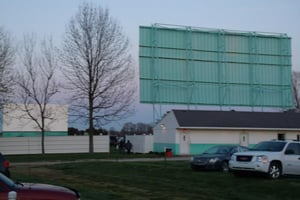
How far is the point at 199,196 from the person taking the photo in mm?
15906

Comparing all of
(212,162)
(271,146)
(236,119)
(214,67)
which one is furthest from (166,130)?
(271,146)

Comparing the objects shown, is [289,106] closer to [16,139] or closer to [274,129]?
[274,129]

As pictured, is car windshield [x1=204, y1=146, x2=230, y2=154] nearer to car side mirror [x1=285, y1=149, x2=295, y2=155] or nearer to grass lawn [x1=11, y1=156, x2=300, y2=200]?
grass lawn [x1=11, y1=156, x2=300, y2=200]

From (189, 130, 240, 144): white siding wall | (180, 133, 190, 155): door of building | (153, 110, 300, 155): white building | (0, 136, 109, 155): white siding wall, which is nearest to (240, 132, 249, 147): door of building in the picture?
(153, 110, 300, 155): white building

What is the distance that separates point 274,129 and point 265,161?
32794 mm

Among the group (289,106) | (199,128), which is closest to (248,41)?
(289,106)

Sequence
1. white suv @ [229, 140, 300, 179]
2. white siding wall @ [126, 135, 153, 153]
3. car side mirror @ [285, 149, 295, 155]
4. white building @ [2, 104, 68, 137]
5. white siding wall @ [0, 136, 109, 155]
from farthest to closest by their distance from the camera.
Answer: white building @ [2, 104, 68, 137] → white siding wall @ [0, 136, 109, 155] → white siding wall @ [126, 135, 153, 153] → car side mirror @ [285, 149, 295, 155] → white suv @ [229, 140, 300, 179]

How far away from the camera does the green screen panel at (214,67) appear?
178ft

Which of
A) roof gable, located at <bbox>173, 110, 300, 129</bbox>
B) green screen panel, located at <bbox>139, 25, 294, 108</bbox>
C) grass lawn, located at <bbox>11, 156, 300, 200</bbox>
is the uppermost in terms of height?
green screen panel, located at <bbox>139, 25, 294, 108</bbox>

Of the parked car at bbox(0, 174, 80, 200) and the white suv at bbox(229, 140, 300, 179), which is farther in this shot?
the white suv at bbox(229, 140, 300, 179)

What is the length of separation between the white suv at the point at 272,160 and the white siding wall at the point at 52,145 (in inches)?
1531

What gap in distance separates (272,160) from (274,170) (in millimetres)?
450

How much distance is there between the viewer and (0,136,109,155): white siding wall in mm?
57750

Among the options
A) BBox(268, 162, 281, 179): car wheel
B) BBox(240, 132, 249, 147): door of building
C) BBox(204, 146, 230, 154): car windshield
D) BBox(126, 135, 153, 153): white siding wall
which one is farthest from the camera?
BBox(126, 135, 153, 153): white siding wall
